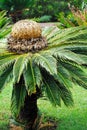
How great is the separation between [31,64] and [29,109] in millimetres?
1013

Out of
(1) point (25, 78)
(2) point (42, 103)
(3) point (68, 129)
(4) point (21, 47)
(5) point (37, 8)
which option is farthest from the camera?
(5) point (37, 8)

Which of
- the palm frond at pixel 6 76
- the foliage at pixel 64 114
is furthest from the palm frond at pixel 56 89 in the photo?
the foliage at pixel 64 114

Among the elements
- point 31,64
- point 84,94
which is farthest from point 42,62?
point 84,94

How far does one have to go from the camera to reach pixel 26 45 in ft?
20.6

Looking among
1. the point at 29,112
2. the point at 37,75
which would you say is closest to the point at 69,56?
the point at 37,75

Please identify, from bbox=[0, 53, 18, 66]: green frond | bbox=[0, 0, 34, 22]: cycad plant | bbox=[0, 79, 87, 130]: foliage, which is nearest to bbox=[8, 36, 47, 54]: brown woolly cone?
bbox=[0, 53, 18, 66]: green frond

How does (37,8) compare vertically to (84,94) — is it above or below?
above

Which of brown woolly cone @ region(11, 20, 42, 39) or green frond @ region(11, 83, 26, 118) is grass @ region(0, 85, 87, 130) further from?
brown woolly cone @ region(11, 20, 42, 39)

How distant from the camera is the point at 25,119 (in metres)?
6.71

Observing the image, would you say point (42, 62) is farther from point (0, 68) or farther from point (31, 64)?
point (0, 68)

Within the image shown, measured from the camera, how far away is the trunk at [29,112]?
258 inches

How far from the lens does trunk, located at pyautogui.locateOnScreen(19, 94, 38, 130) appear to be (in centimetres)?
655

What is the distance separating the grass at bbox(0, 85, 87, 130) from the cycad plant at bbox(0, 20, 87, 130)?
1040 millimetres

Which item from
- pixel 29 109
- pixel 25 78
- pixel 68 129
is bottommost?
pixel 68 129
